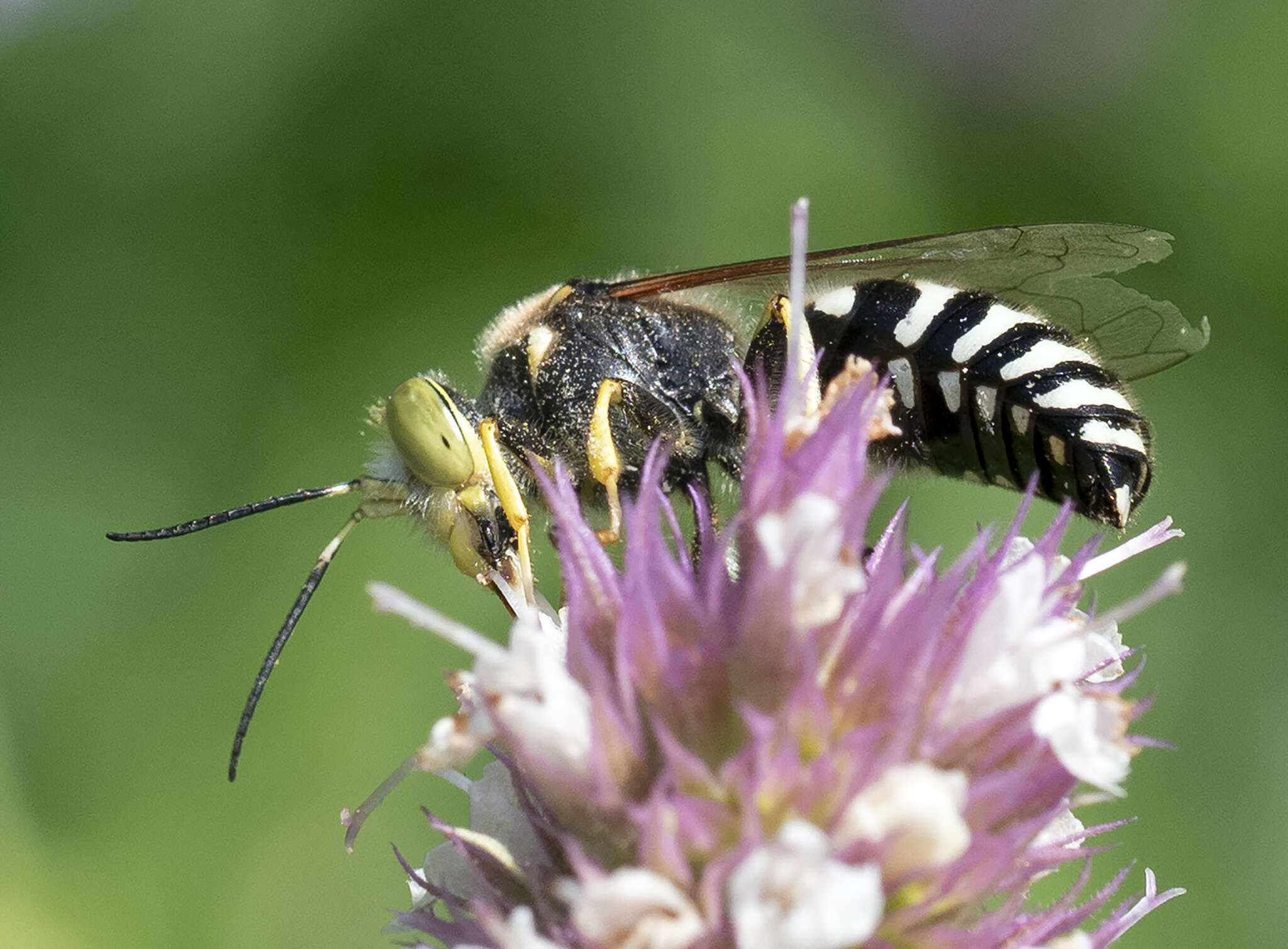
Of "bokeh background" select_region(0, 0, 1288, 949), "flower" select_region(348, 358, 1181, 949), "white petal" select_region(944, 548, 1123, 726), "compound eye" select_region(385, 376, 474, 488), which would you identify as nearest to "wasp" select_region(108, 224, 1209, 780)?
"compound eye" select_region(385, 376, 474, 488)

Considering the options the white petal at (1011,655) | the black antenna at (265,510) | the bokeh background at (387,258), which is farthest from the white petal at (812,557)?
the bokeh background at (387,258)

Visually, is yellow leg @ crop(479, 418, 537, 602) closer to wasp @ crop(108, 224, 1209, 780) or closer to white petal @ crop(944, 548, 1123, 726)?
wasp @ crop(108, 224, 1209, 780)

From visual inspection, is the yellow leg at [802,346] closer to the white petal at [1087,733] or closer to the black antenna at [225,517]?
the white petal at [1087,733]

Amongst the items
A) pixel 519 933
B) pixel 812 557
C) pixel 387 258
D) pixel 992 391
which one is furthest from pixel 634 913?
pixel 387 258

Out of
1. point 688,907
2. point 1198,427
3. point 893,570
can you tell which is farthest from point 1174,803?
point 688,907

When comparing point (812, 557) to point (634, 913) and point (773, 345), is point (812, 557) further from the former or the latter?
point (773, 345)

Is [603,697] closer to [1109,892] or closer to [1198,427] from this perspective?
[1109,892]

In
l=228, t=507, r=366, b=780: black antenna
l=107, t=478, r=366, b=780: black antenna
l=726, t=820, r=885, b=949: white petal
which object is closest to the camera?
l=726, t=820, r=885, b=949: white petal
